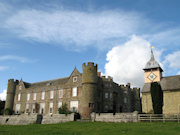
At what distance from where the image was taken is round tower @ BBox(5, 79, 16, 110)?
191ft

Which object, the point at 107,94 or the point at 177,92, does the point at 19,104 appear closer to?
the point at 107,94

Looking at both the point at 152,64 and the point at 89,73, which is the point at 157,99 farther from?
the point at 152,64

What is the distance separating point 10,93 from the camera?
195ft

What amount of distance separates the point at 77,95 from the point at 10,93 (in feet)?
92.7

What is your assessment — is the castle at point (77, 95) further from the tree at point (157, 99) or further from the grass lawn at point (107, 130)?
the grass lawn at point (107, 130)

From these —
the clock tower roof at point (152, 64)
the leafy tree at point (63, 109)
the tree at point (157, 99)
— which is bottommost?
the leafy tree at point (63, 109)

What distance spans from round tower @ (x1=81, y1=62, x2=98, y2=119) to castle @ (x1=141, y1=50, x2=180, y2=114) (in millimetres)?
12761

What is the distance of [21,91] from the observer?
57.6 meters

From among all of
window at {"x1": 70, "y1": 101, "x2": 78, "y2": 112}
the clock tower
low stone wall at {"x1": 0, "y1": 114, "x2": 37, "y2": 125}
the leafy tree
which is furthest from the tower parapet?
the clock tower

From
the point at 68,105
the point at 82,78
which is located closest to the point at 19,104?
the point at 68,105

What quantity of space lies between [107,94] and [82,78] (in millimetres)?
8060

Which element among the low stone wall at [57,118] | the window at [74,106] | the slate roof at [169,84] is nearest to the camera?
the low stone wall at [57,118]

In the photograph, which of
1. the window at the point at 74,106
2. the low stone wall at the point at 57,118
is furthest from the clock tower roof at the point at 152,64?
the low stone wall at the point at 57,118

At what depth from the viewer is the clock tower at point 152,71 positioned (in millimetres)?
46928
